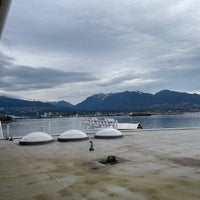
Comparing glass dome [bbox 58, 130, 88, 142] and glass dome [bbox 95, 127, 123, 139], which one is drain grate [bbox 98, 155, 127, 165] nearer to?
glass dome [bbox 58, 130, 88, 142]

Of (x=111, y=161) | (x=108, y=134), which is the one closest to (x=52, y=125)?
(x=108, y=134)

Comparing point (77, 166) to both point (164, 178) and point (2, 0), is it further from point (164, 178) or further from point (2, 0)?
point (2, 0)

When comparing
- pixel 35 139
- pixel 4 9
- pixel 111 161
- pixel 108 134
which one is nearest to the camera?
pixel 4 9

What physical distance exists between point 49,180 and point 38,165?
7.22 ft

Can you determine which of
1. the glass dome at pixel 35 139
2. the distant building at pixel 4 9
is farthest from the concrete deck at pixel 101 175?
the distant building at pixel 4 9

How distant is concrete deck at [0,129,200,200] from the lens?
20.4 feet

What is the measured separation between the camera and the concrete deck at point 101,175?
20.4ft

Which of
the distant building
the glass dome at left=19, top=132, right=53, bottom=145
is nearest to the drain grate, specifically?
the distant building

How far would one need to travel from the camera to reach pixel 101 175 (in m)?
7.86

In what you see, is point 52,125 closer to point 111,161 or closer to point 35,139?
point 35,139

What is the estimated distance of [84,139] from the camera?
642 inches

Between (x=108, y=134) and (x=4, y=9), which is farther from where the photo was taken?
(x=108, y=134)

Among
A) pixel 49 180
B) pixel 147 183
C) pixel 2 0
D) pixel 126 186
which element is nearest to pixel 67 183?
pixel 49 180

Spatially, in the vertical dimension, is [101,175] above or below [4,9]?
below
